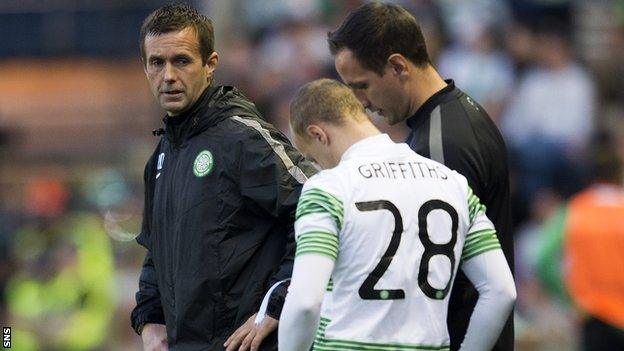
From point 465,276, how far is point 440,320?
40cm

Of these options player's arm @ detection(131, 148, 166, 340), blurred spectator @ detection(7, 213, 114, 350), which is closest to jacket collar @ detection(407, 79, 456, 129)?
player's arm @ detection(131, 148, 166, 340)

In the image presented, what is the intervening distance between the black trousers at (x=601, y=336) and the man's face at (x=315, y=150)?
154 inches

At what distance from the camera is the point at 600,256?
26.1 feet

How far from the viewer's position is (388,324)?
4230 millimetres

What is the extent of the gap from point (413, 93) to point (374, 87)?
141 millimetres

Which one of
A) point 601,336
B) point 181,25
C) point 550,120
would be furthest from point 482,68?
point 181,25

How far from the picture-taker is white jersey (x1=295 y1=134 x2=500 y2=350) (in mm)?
4184

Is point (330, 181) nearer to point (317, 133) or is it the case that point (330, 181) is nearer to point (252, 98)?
point (317, 133)

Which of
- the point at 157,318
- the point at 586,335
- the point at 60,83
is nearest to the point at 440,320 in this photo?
the point at 157,318

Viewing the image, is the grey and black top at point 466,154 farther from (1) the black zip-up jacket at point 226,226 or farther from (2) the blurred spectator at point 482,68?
(2) the blurred spectator at point 482,68

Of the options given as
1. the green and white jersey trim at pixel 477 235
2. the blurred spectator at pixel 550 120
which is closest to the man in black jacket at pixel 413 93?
the green and white jersey trim at pixel 477 235

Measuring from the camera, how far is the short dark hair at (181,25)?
497 centimetres

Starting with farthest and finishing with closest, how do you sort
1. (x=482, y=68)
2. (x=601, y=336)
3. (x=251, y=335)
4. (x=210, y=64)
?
(x=482, y=68) < (x=601, y=336) < (x=210, y=64) < (x=251, y=335)

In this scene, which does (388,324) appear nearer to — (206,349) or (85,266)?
(206,349)
